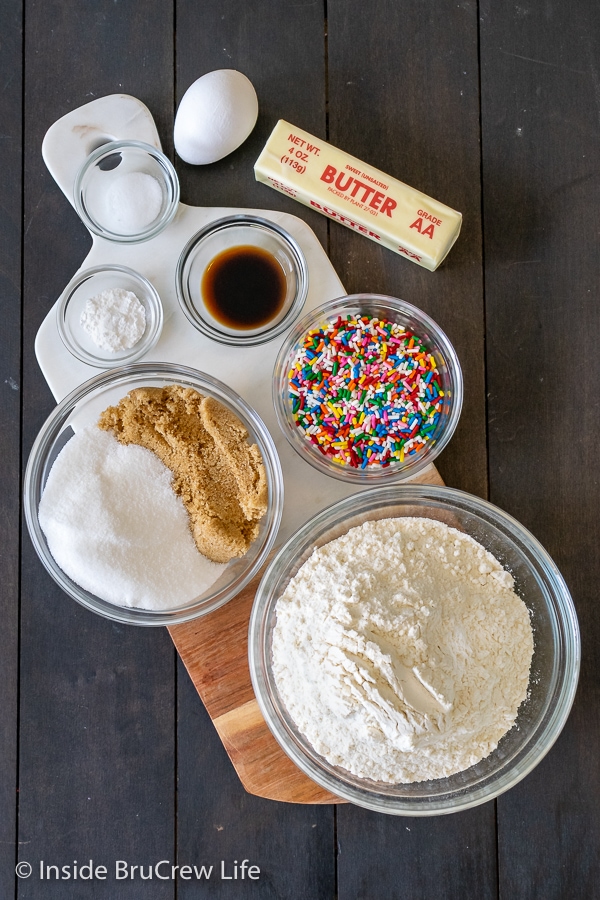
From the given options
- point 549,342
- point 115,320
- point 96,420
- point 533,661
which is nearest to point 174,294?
point 115,320

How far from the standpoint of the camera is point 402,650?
1.12 m

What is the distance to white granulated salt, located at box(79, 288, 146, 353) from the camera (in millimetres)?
1413

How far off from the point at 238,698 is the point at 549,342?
39.8 inches

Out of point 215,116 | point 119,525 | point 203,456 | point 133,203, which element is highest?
point 215,116

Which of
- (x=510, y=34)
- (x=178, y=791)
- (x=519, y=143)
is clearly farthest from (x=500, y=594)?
(x=510, y=34)

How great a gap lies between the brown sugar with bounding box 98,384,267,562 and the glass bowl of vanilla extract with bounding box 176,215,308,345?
0.70ft

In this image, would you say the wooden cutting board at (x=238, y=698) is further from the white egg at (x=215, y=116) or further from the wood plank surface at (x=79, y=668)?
the white egg at (x=215, y=116)

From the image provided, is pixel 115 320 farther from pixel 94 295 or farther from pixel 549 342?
pixel 549 342

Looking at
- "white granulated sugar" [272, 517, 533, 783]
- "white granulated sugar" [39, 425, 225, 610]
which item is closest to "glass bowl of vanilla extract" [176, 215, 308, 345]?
"white granulated sugar" [39, 425, 225, 610]

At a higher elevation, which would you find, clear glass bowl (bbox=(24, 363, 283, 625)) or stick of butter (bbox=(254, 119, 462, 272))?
stick of butter (bbox=(254, 119, 462, 272))

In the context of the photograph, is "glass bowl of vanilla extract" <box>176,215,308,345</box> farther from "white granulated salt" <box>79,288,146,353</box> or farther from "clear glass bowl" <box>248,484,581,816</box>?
"clear glass bowl" <box>248,484,581,816</box>

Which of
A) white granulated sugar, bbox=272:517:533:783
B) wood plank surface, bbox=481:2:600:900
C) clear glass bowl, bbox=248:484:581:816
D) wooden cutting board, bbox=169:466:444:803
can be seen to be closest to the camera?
white granulated sugar, bbox=272:517:533:783

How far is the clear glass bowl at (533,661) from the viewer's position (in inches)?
50.0

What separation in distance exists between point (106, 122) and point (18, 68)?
0.89 feet
